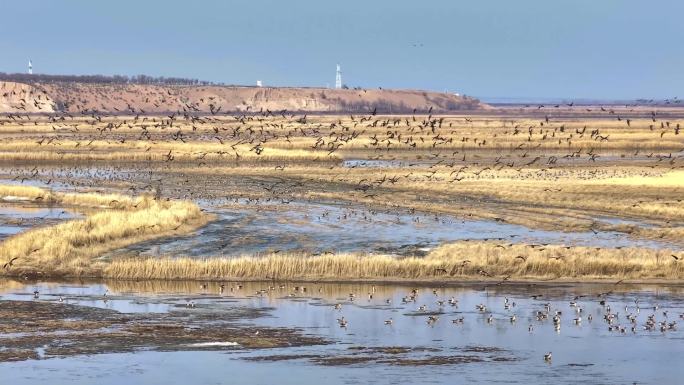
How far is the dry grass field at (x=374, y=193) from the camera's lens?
35.7 meters

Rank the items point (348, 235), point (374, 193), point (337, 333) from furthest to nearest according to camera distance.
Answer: point (374, 193) → point (348, 235) → point (337, 333)

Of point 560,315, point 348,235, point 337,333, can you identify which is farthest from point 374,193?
point 337,333

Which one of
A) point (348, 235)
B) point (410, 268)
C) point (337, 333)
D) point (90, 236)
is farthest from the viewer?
point (348, 235)

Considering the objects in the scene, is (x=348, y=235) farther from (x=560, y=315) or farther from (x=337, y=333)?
(x=337, y=333)

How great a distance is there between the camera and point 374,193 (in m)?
58.3

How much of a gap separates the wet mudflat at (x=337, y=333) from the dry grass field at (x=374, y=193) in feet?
4.75

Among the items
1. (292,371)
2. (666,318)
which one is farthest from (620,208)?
(292,371)

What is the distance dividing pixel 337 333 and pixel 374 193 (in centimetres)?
3087

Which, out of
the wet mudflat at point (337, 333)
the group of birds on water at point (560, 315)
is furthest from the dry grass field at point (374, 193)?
the group of birds on water at point (560, 315)

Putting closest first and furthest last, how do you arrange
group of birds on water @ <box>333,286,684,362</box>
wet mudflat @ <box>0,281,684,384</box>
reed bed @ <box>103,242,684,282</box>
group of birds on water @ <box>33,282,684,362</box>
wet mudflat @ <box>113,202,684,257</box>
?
wet mudflat @ <box>0,281,684,384</box> < group of birds on water @ <box>333,286,684,362</box> < group of birds on water @ <box>33,282,684,362</box> < reed bed @ <box>103,242,684,282</box> < wet mudflat @ <box>113,202,684,257</box>

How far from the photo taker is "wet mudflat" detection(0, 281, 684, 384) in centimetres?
2378

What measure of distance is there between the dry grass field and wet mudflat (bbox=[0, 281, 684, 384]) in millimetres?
1447

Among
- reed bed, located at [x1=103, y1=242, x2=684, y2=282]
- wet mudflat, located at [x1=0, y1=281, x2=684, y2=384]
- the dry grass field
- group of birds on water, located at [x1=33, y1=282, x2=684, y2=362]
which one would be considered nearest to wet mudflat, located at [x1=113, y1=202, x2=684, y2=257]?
the dry grass field

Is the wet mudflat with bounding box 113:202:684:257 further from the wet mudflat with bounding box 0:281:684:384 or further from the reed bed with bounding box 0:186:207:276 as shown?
the wet mudflat with bounding box 0:281:684:384
